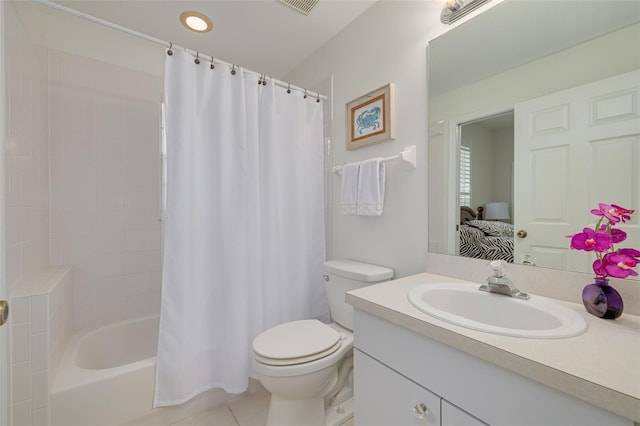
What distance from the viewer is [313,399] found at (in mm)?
1264

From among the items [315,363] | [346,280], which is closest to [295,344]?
[315,363]

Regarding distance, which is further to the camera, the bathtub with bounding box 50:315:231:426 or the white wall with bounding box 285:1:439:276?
the white wall with bounding box 285:1:439:276

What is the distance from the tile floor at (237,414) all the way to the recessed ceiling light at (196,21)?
2357 millimetres

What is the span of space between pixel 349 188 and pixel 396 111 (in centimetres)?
51

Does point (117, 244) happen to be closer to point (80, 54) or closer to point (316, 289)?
point (80, 54)

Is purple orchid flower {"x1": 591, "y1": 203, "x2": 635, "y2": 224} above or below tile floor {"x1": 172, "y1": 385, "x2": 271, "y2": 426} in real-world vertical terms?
above

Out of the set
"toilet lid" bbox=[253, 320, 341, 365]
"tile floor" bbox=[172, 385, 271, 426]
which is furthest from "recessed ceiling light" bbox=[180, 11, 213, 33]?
"tile floor" bbox=[172, 385, 271, 426]

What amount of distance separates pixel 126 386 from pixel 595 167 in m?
2.11

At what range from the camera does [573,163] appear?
88 centimetres

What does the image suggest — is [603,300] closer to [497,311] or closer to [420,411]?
[497,311]

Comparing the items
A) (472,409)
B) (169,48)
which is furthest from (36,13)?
(472,409)

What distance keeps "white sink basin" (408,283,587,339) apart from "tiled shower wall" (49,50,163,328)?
6.50 ft

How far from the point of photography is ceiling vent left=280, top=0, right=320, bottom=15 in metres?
1.52

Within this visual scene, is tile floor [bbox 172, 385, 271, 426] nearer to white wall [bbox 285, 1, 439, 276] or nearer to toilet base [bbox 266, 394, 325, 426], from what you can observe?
toilet base [bbox 266, 394, 325, 426]
